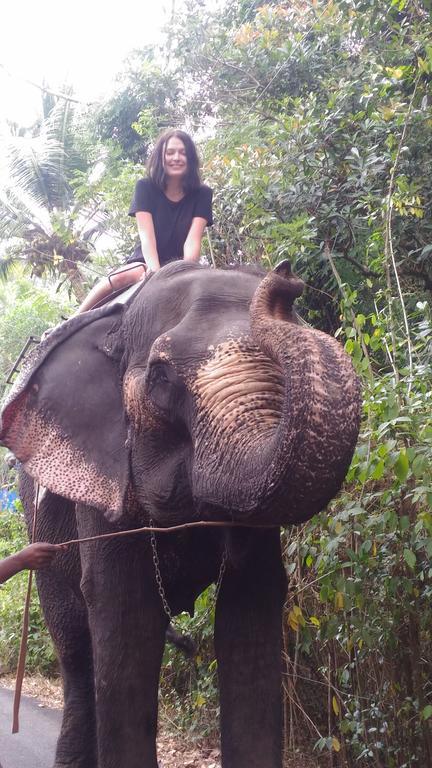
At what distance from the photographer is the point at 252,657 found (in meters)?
3.55

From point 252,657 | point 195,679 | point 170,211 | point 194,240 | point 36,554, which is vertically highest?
point 170,211

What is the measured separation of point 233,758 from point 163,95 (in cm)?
961

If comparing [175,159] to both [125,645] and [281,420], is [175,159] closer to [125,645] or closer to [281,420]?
[125,645]

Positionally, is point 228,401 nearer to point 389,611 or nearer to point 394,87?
point 389,611

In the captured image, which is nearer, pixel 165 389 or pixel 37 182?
pixel 165 389

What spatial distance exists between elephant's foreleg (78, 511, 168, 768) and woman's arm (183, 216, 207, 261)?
5.07ft

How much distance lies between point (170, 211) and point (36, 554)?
1950mm

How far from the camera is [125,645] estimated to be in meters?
3.49

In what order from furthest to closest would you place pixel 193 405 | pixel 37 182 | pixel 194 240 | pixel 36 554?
pixel 37 182 → pixel 194 240 → pixel 36 554 → pixel 193 405

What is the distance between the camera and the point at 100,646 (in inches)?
139

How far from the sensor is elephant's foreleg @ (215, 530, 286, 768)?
3479mm

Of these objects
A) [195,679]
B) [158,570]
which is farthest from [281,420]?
[195,679]

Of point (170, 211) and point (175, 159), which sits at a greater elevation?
point (175, 159)

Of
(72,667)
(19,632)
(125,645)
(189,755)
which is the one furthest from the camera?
(19,632)
